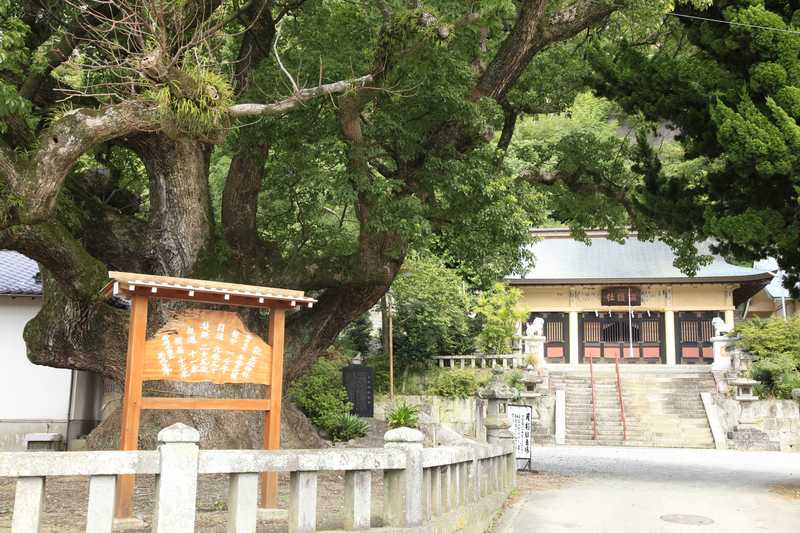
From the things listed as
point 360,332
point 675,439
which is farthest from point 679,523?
point 360,332

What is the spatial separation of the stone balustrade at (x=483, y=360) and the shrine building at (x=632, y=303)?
22.2ft

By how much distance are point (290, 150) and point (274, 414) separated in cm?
598

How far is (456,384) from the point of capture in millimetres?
25500

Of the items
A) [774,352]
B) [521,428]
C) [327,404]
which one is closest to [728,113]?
[521,428]

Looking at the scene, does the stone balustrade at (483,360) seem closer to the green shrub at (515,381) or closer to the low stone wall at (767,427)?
the green shrub at (515,381)

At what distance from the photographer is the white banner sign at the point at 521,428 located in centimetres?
1623

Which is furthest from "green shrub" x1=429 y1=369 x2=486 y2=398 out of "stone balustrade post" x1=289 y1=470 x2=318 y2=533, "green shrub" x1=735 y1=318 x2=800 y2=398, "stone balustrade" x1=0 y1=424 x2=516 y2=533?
"stone balustrade post" x1=289 y1=470 x2=318 y2=533

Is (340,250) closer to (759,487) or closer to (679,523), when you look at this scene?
(679,523)

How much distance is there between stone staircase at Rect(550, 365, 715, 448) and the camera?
24.0 meters

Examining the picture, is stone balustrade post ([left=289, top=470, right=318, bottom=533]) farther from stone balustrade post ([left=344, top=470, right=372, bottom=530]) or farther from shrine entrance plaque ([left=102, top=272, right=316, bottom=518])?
shrine entrance plaque ([left=102, top=272, right=316, bottom=518])

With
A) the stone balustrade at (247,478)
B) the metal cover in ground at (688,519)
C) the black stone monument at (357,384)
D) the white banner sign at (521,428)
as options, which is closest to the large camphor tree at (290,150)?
the white banner sign at (521,428)

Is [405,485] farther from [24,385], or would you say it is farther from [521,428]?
[24,385]

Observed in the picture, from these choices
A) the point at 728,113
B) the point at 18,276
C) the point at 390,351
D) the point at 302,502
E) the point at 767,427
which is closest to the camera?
the point at 302,502

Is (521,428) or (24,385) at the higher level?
(24,385)
